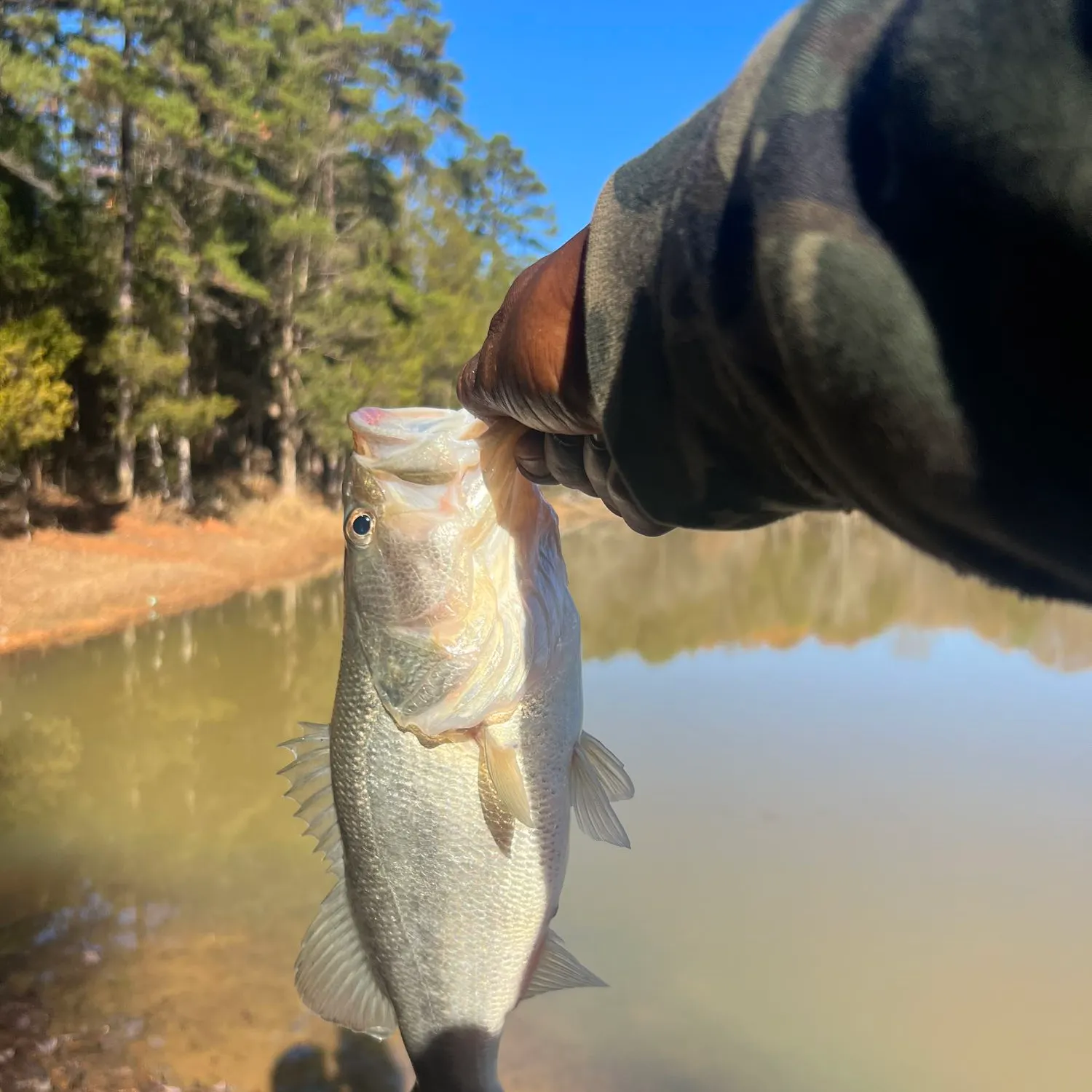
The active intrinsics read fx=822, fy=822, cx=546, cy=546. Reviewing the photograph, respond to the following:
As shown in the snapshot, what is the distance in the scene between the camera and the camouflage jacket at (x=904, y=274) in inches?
20.8

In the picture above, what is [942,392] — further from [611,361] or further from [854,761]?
[854,761]

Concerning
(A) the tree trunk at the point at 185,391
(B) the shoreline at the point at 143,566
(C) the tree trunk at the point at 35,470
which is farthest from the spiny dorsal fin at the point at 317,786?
(C) the tree trunk at the point at 35,470

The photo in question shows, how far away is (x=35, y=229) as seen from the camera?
1044cm

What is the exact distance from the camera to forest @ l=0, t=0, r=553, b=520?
33.1 feet

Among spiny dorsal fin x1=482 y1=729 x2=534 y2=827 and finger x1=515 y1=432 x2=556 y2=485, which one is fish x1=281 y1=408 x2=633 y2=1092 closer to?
spiny dorsal fin x1=482 y1=729 x2=534 y2=827

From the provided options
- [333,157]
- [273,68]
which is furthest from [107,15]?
[333,157]

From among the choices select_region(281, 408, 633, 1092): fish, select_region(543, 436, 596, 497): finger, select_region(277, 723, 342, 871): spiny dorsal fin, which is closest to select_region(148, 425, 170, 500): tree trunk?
select_region(277, 723, 342, 871): spiny dorsal fin

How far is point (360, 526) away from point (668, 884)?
119 inches

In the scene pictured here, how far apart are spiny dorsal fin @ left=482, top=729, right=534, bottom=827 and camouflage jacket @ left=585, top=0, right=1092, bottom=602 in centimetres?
94

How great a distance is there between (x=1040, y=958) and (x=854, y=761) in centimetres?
200

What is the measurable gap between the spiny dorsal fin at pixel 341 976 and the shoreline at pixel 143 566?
23.1 ft

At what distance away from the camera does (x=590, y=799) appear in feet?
5.53

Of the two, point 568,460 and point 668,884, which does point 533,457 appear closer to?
point 568,460

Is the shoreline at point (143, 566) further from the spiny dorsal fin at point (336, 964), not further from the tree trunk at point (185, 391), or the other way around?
the spiny dorsal fin at point (336, 964)
